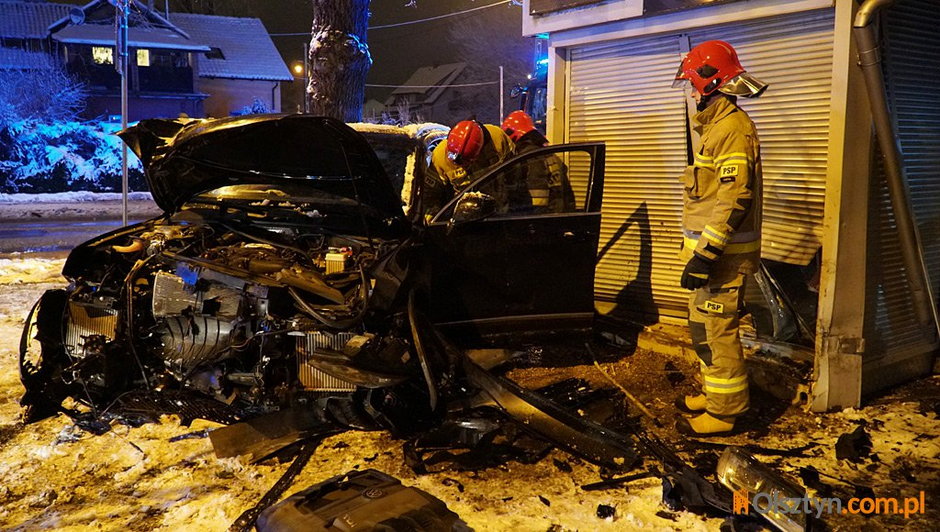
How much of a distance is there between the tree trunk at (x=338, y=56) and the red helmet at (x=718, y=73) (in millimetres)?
6916

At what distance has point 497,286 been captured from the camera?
464cm

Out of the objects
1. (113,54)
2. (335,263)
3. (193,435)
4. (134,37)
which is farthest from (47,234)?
(113,54)

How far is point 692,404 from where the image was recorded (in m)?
4.43

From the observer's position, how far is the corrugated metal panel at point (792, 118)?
4.60 meters

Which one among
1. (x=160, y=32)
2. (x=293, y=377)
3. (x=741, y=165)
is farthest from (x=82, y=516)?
(x=160, y=32)

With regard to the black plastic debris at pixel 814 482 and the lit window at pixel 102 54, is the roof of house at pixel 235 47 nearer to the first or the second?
the lit window at pixel 102 54

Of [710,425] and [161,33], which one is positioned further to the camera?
[161,33]

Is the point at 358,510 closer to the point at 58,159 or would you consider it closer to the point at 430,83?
the point at 58,159

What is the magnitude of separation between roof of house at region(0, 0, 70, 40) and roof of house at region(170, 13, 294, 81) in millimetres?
5768

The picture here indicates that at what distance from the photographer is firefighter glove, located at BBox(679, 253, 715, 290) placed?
3.95 m

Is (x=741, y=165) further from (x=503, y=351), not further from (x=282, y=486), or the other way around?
(x=282, y=486)

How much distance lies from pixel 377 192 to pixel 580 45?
278 cm

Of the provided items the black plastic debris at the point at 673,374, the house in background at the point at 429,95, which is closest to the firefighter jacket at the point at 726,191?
the black plastic debris at the point at 673,374

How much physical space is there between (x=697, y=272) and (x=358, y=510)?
2.38 m
